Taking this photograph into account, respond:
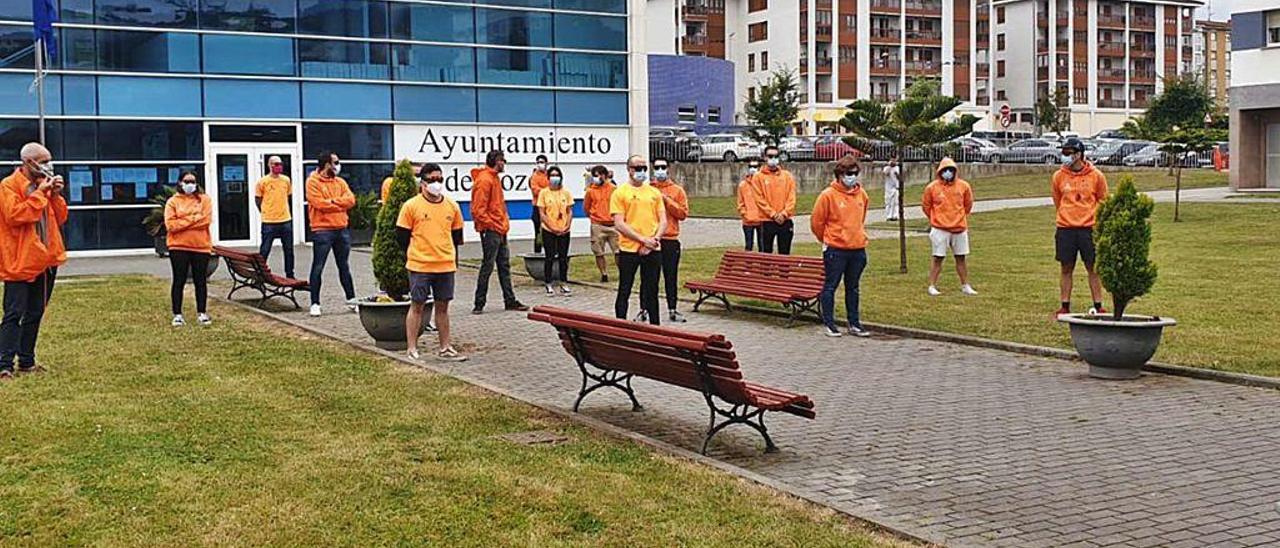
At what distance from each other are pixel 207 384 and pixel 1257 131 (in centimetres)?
4201

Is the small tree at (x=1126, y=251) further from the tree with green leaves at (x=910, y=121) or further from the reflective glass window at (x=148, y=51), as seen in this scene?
the reflective glass window at (x=148, y=51)

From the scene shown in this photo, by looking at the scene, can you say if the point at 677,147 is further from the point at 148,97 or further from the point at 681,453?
the point at 681,453

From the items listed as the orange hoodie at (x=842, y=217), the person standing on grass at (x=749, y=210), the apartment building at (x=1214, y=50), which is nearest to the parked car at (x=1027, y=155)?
the person standing on grass at (x=749, y=210)

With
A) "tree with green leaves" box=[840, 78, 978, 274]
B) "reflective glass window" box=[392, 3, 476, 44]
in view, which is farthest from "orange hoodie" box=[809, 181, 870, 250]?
"reflective glass window" box=[392, 3, 476, 44]

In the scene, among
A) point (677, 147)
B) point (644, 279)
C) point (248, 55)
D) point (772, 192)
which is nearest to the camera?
point (644, 279)

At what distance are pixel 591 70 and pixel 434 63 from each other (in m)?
3.88

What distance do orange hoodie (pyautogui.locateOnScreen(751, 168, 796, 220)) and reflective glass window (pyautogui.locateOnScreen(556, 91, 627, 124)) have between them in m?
15.4

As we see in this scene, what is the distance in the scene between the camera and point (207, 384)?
9.98 metres

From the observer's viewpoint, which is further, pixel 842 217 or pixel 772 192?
pixel 772 192

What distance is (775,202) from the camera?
17078 millimetres

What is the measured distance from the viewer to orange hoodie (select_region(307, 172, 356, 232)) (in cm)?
1450

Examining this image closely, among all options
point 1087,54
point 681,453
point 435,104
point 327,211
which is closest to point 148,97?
point 435,104

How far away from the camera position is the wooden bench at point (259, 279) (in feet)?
52.1

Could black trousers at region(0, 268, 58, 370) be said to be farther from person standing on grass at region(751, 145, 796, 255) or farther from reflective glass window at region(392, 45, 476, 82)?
reflective glass window at region(392, 45, 476, 82)
